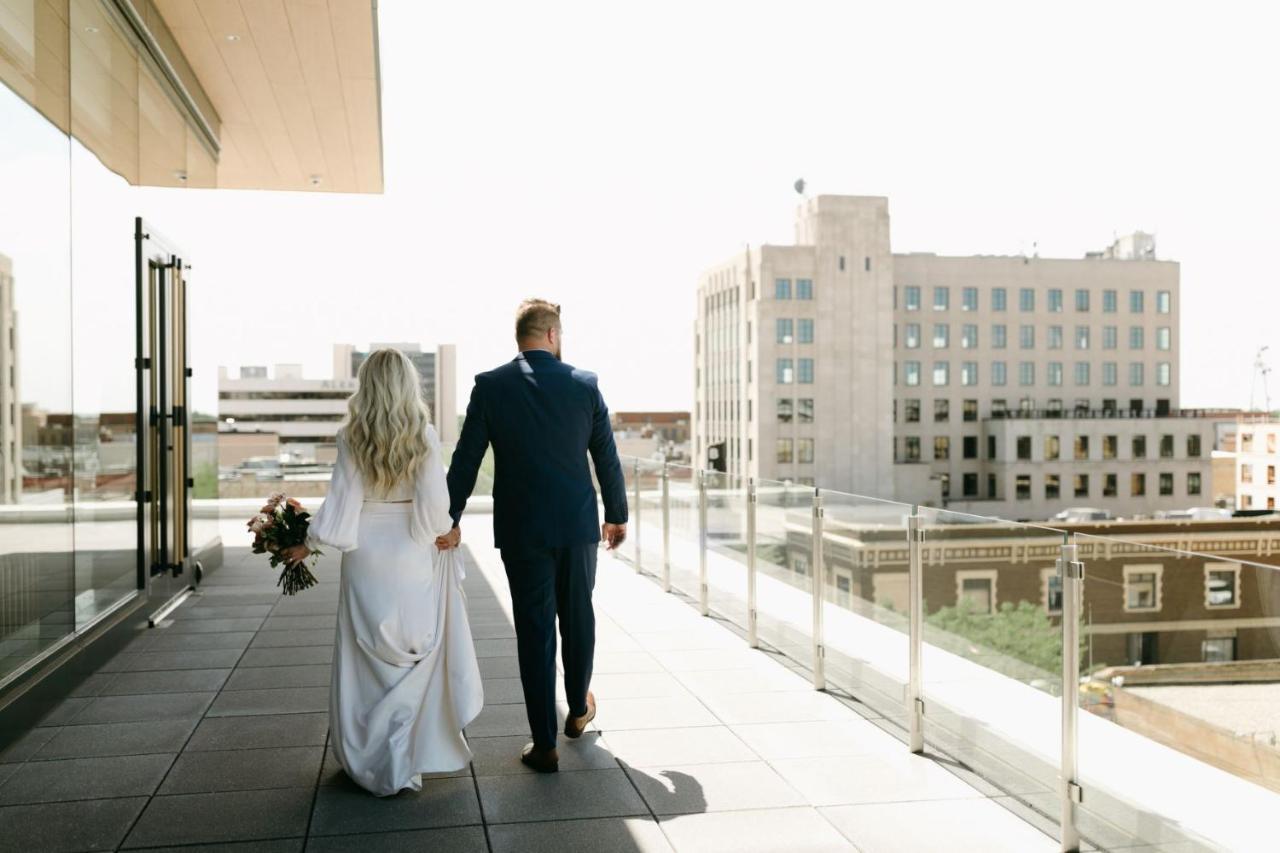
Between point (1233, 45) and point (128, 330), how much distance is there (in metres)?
204

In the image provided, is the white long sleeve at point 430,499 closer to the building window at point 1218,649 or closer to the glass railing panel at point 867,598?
the glass railing panel at point 867,598

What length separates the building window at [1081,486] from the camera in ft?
302

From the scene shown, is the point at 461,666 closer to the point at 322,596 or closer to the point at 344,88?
the point at 322,596

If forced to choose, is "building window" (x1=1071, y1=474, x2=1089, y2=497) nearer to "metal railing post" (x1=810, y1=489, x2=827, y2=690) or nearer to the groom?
"metal railing post" (x1=810, y1=489, x2=827, y2=690)

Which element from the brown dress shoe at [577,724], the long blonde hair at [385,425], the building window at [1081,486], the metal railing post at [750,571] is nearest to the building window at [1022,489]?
the building window at [1081,486]

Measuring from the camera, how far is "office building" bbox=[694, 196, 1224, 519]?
92312 millimetres

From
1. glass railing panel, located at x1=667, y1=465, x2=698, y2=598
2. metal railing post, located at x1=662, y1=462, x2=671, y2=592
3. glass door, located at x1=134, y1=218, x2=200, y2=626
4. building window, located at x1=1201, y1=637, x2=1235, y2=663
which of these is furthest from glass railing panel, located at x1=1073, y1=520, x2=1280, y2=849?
glass door, located at x1=134, y1=218, x2=200, y2=626

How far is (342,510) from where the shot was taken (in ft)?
13.9

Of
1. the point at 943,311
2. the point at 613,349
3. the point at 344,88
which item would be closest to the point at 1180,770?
the point at 344,88

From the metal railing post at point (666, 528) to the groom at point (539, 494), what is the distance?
4.64 m

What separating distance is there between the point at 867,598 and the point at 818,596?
61 centimetres

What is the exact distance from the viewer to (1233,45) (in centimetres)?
17825

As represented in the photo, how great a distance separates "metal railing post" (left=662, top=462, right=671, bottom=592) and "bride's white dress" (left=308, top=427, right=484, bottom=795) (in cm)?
499

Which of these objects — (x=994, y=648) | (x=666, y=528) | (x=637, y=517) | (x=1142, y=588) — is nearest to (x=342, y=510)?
(x=994, y=648)
